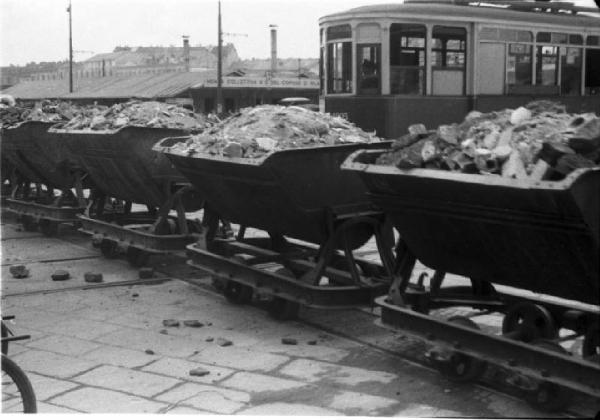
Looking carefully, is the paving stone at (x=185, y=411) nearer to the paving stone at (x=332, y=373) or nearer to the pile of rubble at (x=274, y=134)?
the paving stone at (x=332, y=373)

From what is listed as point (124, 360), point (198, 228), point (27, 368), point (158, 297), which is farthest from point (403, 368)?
point (198, 228)

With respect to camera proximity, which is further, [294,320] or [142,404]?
[294,320]

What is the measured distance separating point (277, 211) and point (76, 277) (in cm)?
365

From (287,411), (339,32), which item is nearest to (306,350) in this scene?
(287,411)

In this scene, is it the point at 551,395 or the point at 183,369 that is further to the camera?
the point at 183,369

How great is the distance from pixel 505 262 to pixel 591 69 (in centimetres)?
1187

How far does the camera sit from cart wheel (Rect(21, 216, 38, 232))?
45.6 feet

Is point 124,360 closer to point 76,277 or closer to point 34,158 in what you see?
point 76,277

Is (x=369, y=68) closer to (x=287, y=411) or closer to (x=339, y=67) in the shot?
(x=339, y=67)

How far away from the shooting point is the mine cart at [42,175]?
1240 cm

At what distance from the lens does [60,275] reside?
984 cm

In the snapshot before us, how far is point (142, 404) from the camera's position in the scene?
5559mm

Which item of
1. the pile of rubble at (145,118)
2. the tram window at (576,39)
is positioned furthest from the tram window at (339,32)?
the tram window at (576,39)

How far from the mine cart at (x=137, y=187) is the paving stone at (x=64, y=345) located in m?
2.61
